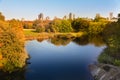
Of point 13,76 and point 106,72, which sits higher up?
point 106,72

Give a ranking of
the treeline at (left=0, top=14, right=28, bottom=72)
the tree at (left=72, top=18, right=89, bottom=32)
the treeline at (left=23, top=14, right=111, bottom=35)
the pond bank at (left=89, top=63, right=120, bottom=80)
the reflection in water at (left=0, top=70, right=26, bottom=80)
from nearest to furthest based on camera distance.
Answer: the pond bank at (left=89, top=63, right=120, bottom=80) < the reflection in water at (left=0, top=70, right=26, bottom=80) < the treeline at (left=0, top=14, right=28, bottom=72) < the treeline at (left=23, top=14, right=111, bottom=35) < the tree at (left=72, top=18, right=89, bottom=32)

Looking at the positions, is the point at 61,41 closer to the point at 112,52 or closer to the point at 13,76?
the point at 112,52

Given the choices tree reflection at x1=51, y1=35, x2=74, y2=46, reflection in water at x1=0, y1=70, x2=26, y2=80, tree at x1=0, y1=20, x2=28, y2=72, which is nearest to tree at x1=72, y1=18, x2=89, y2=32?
tree reflection at x1=51, y1=35, x2=74, y2=46

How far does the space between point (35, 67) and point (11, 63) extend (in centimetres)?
614

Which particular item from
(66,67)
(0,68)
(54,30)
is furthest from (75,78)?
(54,30)

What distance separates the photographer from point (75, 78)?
113 ft

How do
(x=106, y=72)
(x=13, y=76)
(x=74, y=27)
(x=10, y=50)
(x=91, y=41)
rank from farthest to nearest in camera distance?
(x=74, y=27) → (x=91, y=41) → (x=10, y=50) → (x=13, y=76) → (x=106, y=72)

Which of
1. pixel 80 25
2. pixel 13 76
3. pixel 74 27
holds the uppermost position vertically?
pixel 80 25

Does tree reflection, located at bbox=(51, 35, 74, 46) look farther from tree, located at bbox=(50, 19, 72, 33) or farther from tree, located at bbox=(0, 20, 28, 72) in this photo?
tree, located at bbox=(0, 20, 28, 72)

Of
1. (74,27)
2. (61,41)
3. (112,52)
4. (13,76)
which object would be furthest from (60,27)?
(13,76)

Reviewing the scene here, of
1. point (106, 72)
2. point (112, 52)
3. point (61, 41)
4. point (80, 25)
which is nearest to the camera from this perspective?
point (106, 72)

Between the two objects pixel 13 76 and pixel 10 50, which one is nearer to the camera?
pixel 13 76

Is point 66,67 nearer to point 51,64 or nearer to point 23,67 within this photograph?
point 51,64

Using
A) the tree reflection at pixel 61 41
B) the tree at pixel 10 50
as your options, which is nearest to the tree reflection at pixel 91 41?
the tree reflection at pixel 61 41
